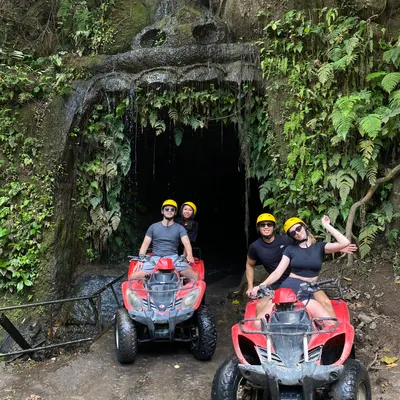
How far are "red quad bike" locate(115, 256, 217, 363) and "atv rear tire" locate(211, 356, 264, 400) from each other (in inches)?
55.7

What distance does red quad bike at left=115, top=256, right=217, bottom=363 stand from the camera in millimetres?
4984

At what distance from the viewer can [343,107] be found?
630 cm

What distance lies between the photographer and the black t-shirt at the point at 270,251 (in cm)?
520

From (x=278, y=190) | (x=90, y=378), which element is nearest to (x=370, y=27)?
(x=278, y=190)

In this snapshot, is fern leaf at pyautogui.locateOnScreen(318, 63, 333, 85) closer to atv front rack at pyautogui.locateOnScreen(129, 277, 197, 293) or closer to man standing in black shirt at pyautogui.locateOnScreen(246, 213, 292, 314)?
man standing in black shirt at pyautogui.locateOnScreen(246, 213, 292, 314)

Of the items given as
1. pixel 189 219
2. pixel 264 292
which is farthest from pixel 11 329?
pixel 264 292

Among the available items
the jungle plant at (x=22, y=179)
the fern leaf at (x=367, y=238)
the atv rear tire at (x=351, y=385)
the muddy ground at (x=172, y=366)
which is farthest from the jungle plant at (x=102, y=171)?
the atv rear tire at (x=351, y=385)

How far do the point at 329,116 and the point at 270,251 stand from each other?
2624mm

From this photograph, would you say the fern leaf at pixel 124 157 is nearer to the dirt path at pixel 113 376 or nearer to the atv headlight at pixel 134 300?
the dirt path at pixel 113 376

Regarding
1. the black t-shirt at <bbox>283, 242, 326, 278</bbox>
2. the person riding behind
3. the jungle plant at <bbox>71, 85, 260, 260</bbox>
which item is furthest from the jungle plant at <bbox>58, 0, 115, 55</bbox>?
the black t-shirt at <bbox>283, 242, 326, 278</bbox>

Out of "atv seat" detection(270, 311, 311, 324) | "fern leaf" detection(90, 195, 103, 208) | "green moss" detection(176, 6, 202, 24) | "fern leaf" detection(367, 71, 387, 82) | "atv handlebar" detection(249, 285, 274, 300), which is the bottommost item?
"atv seat" detection(270, 311, 311, 324)

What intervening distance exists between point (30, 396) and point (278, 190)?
16.2 ft

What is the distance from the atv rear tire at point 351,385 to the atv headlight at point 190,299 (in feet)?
6.78

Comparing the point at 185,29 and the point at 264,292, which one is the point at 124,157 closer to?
the point at 185,29
